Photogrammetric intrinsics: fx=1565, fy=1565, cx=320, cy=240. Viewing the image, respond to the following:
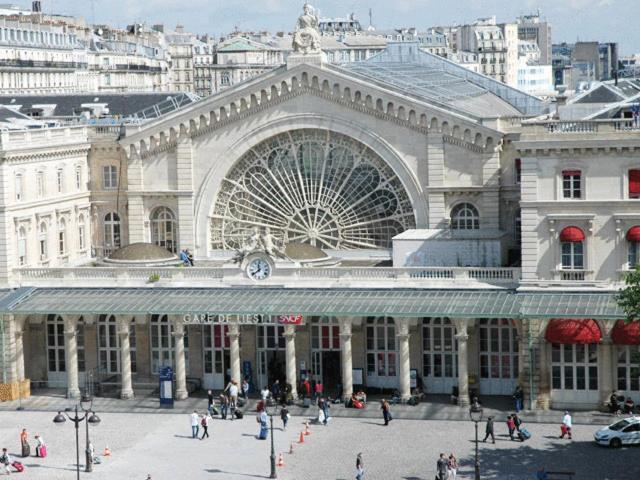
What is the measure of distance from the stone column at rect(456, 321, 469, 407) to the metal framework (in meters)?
13.6

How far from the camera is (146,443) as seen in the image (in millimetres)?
78938

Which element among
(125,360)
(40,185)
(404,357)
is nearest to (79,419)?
(125,360)

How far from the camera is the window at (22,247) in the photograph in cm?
9369

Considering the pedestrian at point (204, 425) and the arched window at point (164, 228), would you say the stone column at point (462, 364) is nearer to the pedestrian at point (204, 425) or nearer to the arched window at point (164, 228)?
the pedestrian at point (204, 425)

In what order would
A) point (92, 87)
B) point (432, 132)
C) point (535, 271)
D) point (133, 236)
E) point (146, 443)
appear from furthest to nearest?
point (92, 87) < point (133, 236) < point (432, 132) < point (535, 271) < point (146, 443)

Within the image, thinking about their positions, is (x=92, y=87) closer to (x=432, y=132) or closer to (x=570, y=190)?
(x=432, y=132)

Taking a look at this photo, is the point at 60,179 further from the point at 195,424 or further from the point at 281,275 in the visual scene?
the point at 195,424

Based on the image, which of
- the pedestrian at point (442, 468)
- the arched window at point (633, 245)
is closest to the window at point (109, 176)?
the arched window at point (633, 245)

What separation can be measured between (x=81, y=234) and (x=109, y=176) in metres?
4.23

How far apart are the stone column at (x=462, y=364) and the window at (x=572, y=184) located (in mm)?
8936

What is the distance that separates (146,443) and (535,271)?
2273 cm

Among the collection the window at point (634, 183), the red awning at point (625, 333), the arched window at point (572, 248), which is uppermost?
the window at point (634, 183)

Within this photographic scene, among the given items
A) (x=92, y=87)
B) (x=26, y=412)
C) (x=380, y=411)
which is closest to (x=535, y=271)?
(x=380, y=411)

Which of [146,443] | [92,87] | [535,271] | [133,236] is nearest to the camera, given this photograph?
[146,443]
